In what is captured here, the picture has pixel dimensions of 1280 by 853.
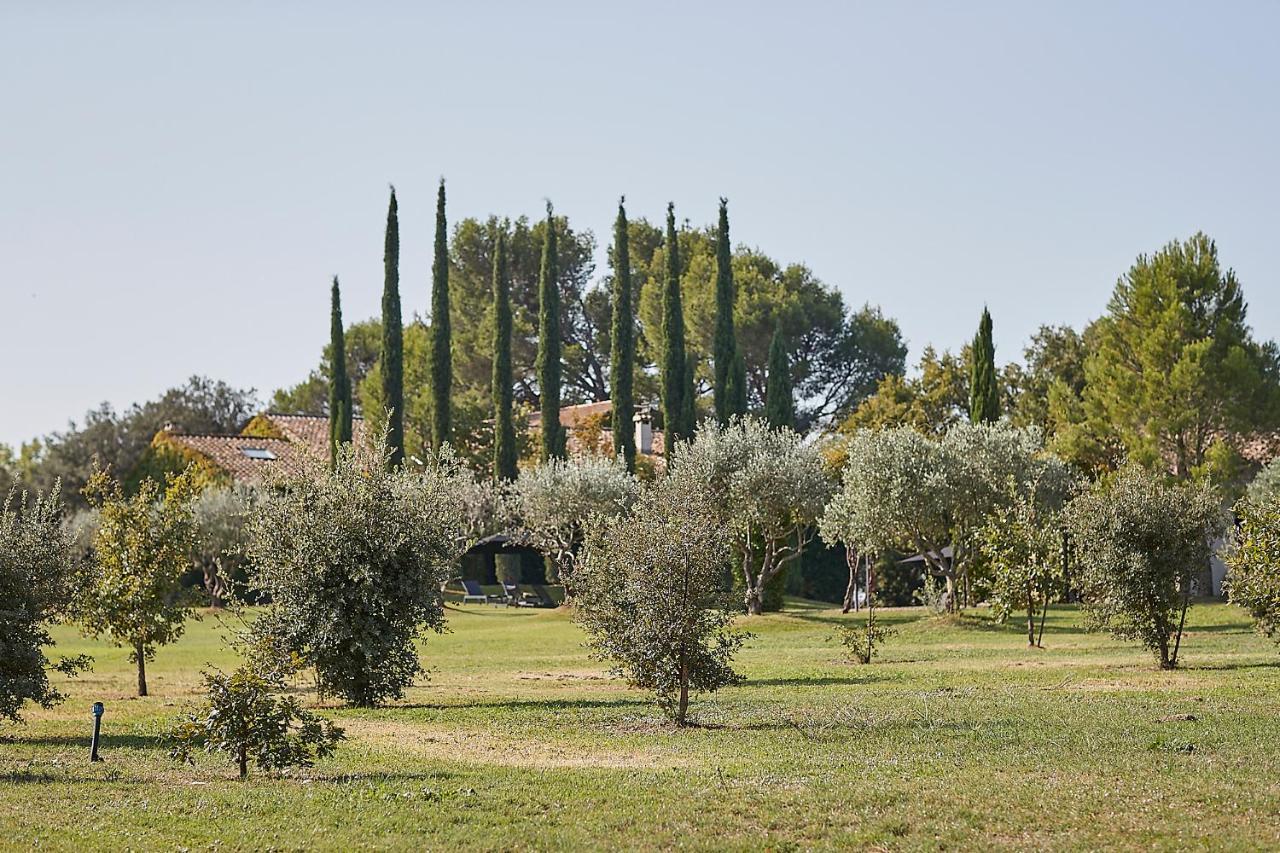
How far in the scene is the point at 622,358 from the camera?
213 ft

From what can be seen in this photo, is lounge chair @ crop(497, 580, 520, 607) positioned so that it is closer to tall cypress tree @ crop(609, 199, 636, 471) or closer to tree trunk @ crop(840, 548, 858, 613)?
tall cypress tree @ crop(609, 199, 636, 471)

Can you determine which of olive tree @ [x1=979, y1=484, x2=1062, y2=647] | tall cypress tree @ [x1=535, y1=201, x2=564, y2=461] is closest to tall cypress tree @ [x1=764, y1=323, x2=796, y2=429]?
tall cypress tree @ [x1=535, y1=201, x2=564, y2=461]

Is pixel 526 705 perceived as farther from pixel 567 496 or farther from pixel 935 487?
pixel 567 496

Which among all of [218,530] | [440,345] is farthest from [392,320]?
[218,530]

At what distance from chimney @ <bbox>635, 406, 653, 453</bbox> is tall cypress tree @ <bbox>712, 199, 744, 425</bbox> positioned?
42.4 feet

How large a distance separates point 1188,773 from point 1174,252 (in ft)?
128

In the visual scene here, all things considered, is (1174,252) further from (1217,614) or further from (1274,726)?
(1274,726)

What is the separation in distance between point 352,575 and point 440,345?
41078 millimetres

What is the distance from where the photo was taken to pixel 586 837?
1272cm

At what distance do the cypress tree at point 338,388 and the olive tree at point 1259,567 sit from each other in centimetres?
4329

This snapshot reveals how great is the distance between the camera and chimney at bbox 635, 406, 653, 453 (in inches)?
3081

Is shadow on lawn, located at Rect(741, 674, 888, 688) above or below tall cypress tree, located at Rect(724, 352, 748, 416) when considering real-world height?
below

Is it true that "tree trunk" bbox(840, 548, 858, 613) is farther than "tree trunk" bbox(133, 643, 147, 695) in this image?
Yes

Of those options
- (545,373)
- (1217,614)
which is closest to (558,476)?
(545,373)
